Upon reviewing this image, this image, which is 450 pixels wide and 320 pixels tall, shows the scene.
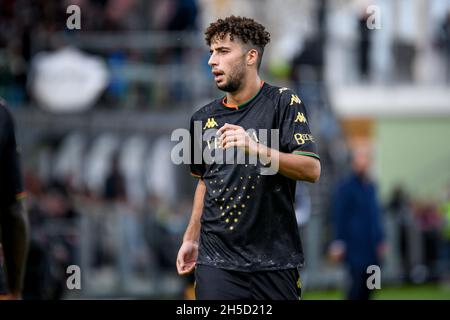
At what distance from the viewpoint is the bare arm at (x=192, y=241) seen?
771 centimetres

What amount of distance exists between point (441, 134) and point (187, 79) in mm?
12726

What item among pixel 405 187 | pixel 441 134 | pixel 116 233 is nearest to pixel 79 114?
pixel 116 233

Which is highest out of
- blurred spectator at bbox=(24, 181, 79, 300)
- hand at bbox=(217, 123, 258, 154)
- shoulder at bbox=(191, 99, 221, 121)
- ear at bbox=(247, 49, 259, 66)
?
ear at bbox=(247, 49, 259, 66)

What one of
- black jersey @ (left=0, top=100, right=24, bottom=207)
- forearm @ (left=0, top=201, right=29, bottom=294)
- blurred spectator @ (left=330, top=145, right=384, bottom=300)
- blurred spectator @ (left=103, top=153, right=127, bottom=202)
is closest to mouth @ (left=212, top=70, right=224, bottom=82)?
black jersey @ (left=0, top=100, right=24, bottom=207)

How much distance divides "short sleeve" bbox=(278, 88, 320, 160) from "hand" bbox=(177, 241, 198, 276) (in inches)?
36.8

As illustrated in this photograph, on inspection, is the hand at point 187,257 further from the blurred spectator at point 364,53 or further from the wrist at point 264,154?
the blurred spectator at point 364,53

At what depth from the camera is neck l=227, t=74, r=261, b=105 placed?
7508 mm

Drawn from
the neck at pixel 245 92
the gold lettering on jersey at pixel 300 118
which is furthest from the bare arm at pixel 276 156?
the neck at pixel 245 92

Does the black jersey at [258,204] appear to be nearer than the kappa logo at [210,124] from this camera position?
Yes

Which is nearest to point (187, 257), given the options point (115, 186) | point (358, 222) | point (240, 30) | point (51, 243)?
point (240, 30)

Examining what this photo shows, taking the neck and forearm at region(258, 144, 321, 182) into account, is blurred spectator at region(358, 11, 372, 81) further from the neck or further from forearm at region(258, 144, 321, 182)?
forearm at region(258, 144, 321, 182)

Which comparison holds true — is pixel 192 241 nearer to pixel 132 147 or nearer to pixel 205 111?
pixel 205 111

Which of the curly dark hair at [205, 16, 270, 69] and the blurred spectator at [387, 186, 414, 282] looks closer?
the curly dark hair at [205, 16, 270, 69]

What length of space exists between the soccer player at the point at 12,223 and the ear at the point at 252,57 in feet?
4.82
